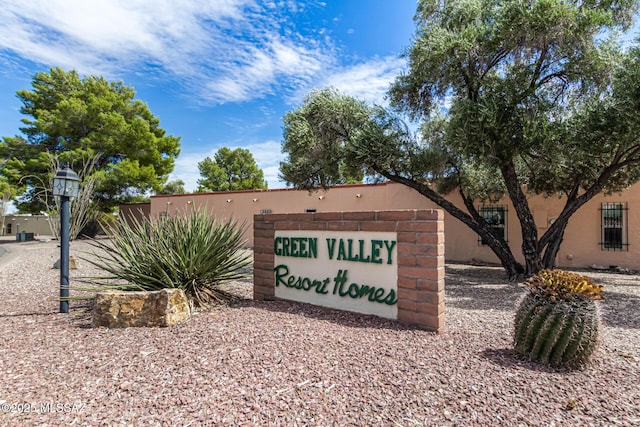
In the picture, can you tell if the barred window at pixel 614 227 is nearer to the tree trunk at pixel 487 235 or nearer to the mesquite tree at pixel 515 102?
the mesquite tree at pixel 515 102

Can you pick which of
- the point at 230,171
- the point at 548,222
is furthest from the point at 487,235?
the point at 230,171

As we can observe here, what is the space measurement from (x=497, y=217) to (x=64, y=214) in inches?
513

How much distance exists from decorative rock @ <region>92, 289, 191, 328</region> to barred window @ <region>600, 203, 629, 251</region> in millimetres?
13283

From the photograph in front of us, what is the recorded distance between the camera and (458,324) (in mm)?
4695

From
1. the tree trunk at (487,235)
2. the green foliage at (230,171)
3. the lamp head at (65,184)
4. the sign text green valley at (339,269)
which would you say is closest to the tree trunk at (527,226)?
the tree trunk at (487,235)

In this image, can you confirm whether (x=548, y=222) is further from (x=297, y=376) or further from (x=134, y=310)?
(x=134, y=310)

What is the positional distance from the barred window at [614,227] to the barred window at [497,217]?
282cm

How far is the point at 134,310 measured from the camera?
4.21 m

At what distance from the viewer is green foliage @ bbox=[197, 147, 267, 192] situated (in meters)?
40.8

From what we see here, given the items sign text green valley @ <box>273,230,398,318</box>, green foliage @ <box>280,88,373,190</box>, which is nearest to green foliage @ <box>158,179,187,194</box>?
green foliage @ <box>280,88,373,190</box>

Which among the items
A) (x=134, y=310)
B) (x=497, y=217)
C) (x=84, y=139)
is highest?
(x=84, y=139)

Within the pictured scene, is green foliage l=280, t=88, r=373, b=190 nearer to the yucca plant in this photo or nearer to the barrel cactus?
the yucca plant

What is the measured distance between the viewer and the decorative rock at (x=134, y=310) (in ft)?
13.7

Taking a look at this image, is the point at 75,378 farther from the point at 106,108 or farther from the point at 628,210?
the point at 106,108
